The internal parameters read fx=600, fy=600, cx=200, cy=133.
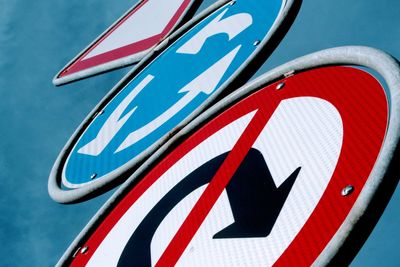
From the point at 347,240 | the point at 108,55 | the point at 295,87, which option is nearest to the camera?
the point at 347,240

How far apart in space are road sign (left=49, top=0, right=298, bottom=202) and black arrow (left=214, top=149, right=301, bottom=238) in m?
0.36

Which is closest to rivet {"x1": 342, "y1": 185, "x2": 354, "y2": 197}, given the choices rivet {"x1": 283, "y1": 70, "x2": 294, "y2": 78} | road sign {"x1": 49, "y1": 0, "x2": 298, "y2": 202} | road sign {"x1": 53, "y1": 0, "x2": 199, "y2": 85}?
rivet {"x1": 283, "y1": 70, "x2": 294, "y2": 78}

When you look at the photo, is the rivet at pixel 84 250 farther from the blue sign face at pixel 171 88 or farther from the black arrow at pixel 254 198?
the black arrow at pixel 254 198

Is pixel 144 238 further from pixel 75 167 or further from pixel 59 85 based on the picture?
pixel 59 85

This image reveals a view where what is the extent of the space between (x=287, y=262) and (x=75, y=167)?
0.85 metres

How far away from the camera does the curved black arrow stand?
0.83m

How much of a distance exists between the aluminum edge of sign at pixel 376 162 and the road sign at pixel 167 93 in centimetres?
8

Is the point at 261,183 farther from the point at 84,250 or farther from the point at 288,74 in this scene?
the point at 84,250

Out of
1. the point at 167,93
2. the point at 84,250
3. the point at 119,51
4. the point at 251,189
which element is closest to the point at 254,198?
the point at 251,189

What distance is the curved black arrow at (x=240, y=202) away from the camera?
0.83 meters

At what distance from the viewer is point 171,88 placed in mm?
1501

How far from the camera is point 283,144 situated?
0.93 metres

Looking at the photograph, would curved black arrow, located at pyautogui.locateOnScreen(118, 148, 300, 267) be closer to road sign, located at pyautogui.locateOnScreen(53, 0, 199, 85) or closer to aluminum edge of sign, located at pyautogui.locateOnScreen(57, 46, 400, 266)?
aluminum edge of sign, located at pyautogui.locateOnScreen(57, 46, 400, 266)

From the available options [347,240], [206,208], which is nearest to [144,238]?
[206,208]
